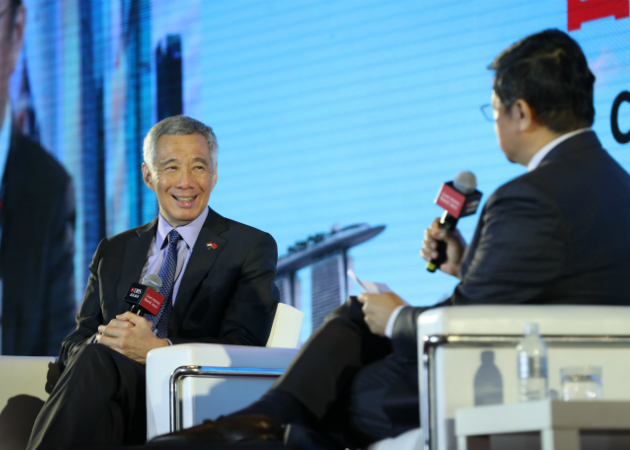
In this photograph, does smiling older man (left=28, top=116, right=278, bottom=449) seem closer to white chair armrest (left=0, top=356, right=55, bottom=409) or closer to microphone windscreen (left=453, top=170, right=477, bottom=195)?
white chair armrest (left=0, top=356, right=55, bottom=409)

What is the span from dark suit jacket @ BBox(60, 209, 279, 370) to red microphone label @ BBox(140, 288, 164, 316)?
0.18m

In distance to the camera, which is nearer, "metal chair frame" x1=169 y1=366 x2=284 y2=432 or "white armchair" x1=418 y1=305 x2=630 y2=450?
"white armchair" x1=418 y1=305 x2=630 y2=450

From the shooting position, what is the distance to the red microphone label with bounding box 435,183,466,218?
1.98 meters

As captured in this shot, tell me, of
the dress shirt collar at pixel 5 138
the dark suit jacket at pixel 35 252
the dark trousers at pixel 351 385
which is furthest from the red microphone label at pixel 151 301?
the dress shirt collar at pixel 5 138

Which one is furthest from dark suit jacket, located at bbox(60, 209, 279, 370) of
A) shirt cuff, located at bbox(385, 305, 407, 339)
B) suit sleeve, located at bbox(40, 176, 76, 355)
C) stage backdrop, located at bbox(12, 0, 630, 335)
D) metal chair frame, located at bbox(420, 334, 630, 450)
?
suit sleeve, located at bbox(40, 176, 76, 355)

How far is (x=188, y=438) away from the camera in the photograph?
1538mm

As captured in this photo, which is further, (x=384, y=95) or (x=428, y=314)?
(x=384, y=95)

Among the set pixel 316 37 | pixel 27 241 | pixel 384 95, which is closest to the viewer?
pixel 384 95

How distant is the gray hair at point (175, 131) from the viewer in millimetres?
3010

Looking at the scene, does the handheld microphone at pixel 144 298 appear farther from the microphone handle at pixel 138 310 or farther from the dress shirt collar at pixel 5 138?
the dress shirt collar at pixel 5 138

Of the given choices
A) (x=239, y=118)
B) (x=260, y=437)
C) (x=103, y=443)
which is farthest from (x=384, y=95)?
(x=260, y=437)

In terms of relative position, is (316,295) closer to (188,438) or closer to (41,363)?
(41,363)

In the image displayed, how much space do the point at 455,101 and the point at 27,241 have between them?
384 centimetres

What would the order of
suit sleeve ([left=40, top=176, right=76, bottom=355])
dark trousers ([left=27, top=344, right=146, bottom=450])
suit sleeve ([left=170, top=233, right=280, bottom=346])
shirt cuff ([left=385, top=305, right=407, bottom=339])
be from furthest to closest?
suit sleeve ([left=40, top=176, right=76, bottom=355]) → suit sleeve ([left=170, top=233, right=280, bottom=346]) → dark trousers ([left=27, top=344, right=146, bottom=450]) → shirt cuff ([left=385, top=305, right=407, bottom=339])
